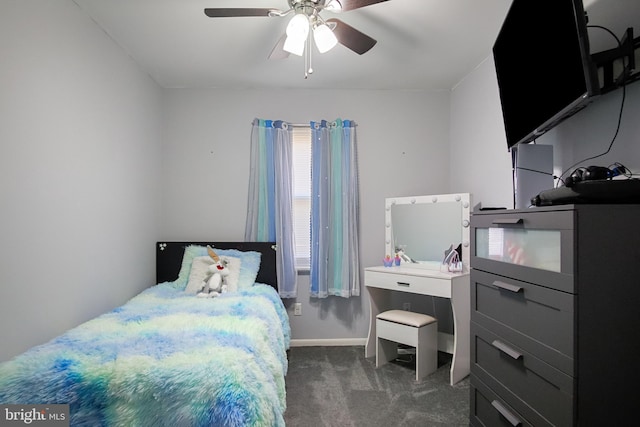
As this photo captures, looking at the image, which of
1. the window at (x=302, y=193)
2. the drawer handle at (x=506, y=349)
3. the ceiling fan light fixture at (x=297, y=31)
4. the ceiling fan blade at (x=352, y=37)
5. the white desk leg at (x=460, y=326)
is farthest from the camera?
the window at (x=302, y=193)

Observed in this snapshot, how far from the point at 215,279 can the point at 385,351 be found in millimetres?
1508

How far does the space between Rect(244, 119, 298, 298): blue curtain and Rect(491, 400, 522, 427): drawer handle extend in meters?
2.05

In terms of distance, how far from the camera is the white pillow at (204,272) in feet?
9.26

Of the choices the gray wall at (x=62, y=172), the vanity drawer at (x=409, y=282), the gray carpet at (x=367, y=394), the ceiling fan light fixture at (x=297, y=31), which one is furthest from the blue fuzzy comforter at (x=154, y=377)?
the ceiling fan light fixture at (x=297, y=31)

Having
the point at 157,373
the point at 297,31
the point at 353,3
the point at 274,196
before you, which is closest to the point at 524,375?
the point at 157,373

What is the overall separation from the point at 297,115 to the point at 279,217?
39.5 inches

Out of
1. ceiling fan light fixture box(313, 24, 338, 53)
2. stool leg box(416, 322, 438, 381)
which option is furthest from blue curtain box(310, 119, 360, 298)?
ceiling fan light fixture box(313, 24, 338, 53)

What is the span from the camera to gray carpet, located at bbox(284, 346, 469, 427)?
7.01ft

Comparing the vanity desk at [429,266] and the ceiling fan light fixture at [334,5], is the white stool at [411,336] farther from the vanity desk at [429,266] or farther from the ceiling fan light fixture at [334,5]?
the ceiling fan light fixture at [334,5]

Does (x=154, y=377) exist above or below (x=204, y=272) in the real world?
below

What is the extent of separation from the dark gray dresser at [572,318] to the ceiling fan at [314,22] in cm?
127

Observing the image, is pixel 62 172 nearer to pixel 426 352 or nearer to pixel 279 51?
pixel 279 51

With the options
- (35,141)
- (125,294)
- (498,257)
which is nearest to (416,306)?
Result: (498,257)

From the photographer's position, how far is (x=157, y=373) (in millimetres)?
1360
